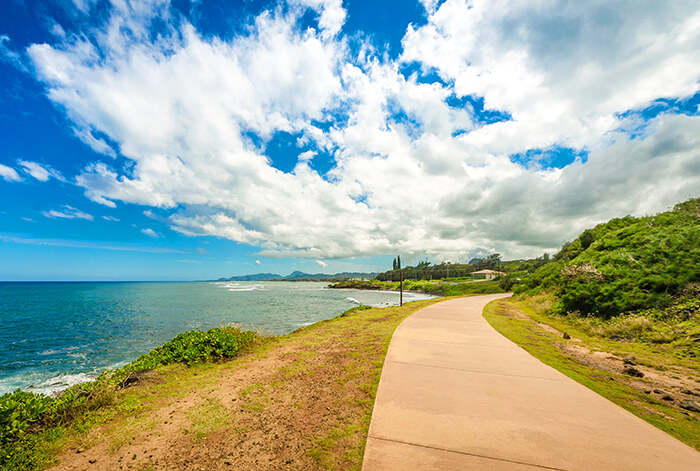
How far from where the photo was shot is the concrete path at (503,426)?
2719 mm

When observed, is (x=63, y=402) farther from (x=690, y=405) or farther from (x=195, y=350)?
(x=690, y=405)

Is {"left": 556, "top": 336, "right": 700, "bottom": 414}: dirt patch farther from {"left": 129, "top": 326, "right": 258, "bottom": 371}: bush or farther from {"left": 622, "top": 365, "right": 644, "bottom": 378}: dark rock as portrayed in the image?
{"left": 129, "top": 326, "right": 258, "bottom": 371}: bush

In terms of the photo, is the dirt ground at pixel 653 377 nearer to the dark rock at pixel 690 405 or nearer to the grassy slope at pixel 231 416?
the dark rock at pixel 690 405

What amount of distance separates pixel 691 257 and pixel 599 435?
1141cm

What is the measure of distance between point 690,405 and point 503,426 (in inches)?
134

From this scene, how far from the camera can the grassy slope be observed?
314 centimetres

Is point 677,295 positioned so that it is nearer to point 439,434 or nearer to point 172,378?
point 439,434

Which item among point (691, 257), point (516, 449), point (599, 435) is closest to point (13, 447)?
point (516, 449)

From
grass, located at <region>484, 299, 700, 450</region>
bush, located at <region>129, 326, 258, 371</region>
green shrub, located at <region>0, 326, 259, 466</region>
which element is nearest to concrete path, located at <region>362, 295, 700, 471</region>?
grass, located at <region>484, 299, 700, 450</region>

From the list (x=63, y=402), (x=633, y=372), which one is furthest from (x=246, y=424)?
(x=633, y=372)

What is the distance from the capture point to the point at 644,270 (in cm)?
1025

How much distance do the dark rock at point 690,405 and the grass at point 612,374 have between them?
25 cm

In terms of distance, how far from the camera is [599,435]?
320 centimetres

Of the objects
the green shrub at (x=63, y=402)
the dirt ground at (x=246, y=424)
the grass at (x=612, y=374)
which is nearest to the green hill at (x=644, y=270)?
the grass at (x=612, y=374)
